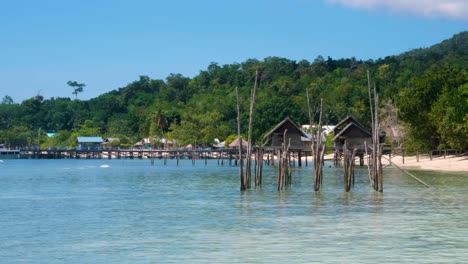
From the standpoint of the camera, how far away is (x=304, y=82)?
140000 mm

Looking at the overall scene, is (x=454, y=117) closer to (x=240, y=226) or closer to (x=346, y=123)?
(x=346, y=123)

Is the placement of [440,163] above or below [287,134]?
below

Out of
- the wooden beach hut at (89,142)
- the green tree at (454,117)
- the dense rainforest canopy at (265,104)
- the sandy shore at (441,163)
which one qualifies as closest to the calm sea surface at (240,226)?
the sandy shore at (441,163)

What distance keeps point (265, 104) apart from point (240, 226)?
88.1 meters

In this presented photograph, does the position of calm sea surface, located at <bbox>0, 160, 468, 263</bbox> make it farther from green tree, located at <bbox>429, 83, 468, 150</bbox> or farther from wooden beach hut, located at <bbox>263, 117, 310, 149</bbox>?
wooden beach hut, located at <bbox>263, 117, 310, 149</bbox>

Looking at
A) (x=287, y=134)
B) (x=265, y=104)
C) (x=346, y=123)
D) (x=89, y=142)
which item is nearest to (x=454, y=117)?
(x=346, y=123)

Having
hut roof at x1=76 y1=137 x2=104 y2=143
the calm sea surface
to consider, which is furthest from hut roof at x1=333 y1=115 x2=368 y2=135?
hut roof at x1=76 y1=137 x2=104 y2=143

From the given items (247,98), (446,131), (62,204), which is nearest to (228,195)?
(62,204)

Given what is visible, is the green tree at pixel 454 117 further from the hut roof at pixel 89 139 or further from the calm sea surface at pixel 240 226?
the hut roof at pixel 89 139

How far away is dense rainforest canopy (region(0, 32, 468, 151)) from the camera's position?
67.3 meters

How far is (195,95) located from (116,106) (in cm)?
→ 1705

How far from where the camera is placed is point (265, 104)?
112m

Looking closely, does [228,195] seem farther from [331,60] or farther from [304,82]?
[331,60]

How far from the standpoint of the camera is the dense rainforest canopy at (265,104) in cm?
6731
